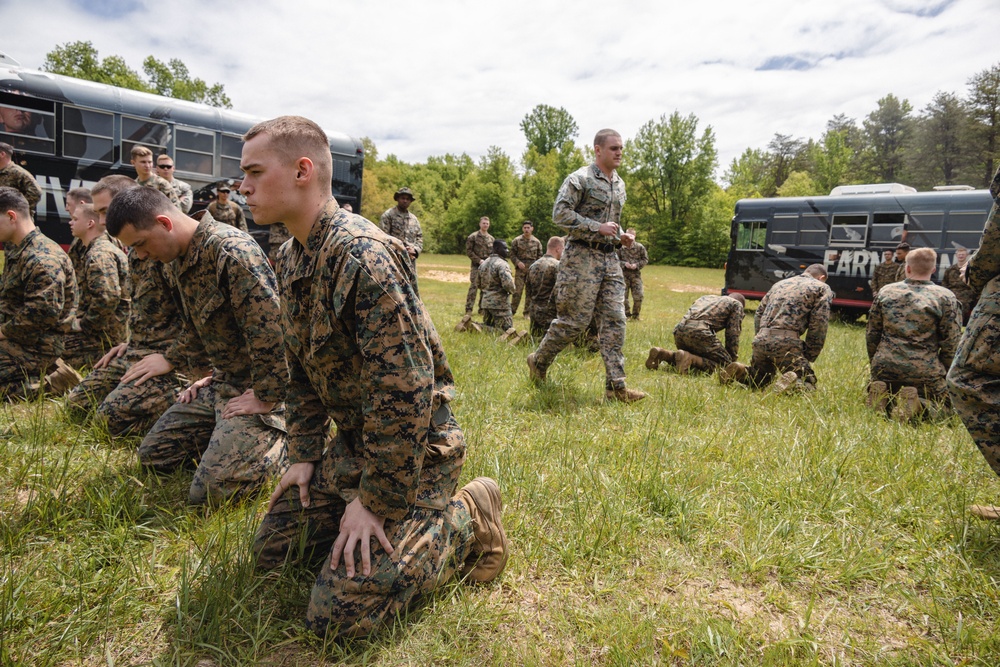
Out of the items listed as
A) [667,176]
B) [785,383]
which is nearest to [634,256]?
[785,383]

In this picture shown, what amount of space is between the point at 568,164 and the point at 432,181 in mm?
21687

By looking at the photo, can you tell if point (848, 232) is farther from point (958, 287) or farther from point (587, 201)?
point (587, 201)

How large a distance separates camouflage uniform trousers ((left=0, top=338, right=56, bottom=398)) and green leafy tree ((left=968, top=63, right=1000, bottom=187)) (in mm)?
47090

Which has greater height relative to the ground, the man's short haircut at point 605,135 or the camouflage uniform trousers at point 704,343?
the man's short haircut at point 605,135

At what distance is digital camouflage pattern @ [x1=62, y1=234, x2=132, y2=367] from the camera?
461cm

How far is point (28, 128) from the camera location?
33.0 ft

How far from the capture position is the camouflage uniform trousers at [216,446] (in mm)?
2770

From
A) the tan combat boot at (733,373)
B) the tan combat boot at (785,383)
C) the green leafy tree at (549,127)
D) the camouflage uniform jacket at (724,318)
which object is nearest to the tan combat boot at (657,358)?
the camouflage uniform jacket at (724,318)

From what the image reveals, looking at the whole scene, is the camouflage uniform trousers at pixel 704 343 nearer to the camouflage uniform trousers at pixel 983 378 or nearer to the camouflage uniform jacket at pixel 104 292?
the camouflage uniform trousers at pixel 983 378

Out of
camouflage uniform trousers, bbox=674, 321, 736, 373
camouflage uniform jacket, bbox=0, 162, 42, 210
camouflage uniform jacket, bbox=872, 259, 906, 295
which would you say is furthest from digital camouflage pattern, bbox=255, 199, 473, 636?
camouflage uniform jacket, bbox=872, 259, 906, 295

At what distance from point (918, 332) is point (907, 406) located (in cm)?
72

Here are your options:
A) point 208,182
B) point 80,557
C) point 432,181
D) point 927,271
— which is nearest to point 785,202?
point 927,271

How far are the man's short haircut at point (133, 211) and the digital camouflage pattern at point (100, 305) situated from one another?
2086 millimetres

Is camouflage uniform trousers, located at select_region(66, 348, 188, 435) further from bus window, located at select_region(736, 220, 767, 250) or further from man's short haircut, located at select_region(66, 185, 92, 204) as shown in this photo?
bus window, located at select_region(736, 220, 767, 250)
